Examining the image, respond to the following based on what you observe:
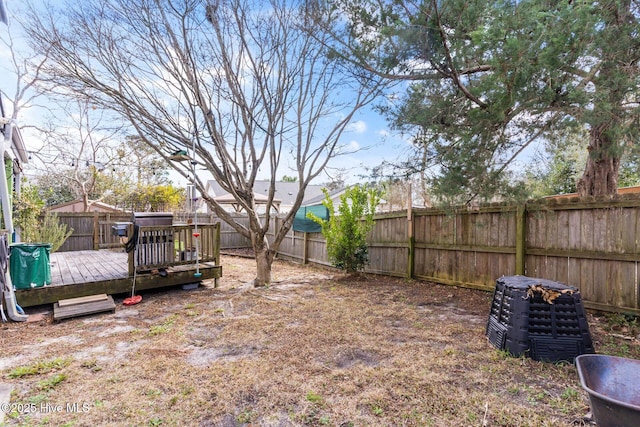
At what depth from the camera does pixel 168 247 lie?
5.59 metres

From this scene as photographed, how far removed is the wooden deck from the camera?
4379mm

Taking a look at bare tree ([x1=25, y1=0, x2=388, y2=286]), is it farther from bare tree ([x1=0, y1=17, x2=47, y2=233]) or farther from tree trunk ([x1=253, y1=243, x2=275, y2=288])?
bare tree ([x1=0, y1=17, x2=47, y2=233])

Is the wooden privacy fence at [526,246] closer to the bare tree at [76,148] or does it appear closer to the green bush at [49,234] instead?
the green bush at [49,234]

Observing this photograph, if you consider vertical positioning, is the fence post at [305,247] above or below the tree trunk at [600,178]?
below

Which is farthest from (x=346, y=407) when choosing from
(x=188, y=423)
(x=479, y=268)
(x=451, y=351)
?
(x=479, y=268)

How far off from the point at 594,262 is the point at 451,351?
8.05ft

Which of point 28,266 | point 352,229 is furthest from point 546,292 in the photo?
point 28,266

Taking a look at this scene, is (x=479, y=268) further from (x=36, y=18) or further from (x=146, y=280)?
(x=36, y=18)

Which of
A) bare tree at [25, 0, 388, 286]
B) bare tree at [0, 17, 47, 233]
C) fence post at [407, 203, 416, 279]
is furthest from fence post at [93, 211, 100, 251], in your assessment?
fence post at [407, 203, 416, 279]

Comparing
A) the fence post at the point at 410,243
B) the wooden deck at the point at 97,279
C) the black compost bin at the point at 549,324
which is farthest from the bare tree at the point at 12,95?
the fence post at the point at 410,243

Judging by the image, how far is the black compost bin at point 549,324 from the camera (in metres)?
2.70

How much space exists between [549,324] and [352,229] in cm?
429

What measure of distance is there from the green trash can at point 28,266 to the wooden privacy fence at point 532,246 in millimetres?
5739

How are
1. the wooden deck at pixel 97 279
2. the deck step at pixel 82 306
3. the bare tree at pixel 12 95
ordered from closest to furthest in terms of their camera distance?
the bare tree at pixel 12 95
the deck step at pixel 82 306
the wooden deck at pixel 97 279
